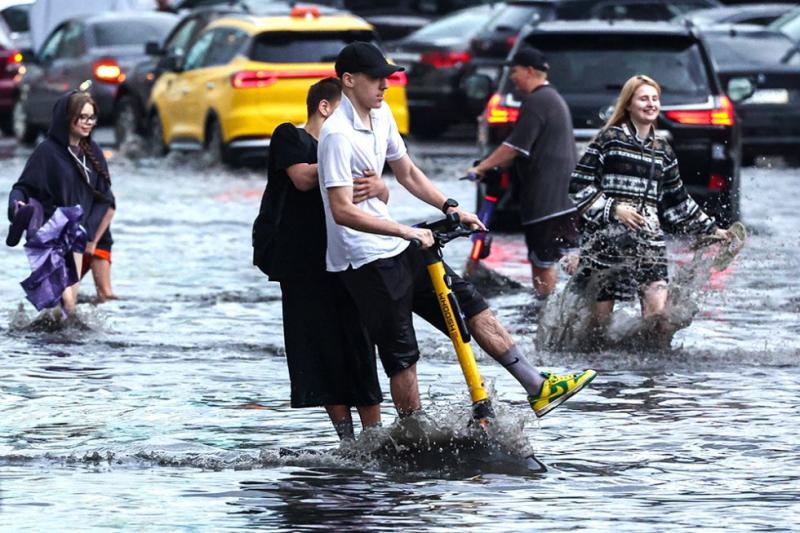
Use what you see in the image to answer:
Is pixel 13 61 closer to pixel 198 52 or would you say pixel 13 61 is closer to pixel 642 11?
pixel 198 52

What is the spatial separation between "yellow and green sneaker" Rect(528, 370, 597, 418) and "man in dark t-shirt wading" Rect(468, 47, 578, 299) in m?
4.84

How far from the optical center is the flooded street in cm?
797

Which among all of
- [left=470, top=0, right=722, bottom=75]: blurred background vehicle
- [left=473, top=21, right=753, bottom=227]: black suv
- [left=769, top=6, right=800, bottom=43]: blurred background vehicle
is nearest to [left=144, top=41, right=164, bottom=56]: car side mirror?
[left=470, top=0, right=722, bottom=75]: blurred background vehicle

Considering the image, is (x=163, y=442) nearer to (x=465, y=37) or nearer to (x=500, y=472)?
(x=500, y=472)

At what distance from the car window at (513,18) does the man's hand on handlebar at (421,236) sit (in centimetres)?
1955

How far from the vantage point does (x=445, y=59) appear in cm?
2806

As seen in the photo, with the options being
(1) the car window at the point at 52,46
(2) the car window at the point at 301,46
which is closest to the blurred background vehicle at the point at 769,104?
(2) the car window at the point at 301,46

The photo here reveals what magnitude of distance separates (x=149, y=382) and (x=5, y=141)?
20.6 m

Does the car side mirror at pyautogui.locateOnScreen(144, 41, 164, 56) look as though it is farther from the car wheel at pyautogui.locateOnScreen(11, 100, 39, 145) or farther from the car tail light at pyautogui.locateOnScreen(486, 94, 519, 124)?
the car tail light at pyautogui.locateOnScreen(486, 94, 519, 124)

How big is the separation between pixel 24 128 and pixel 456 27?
18.4ft

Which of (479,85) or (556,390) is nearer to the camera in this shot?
(556,390)

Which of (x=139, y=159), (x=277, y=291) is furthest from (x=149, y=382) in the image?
(x=139, y=159)

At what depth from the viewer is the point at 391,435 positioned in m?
8.80

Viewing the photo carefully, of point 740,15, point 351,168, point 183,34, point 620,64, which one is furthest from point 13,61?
point 351,168
